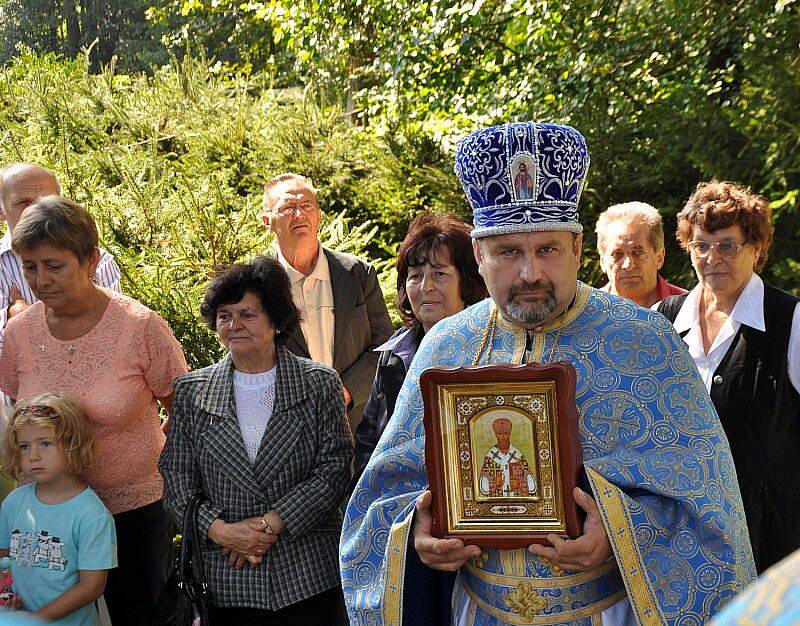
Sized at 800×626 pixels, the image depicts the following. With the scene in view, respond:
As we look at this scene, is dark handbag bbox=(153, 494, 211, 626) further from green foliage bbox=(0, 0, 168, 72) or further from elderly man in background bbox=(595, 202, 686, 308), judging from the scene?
green foliage bbox=(0, 0, 168, 72)

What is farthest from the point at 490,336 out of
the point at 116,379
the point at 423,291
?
the point at 116,379

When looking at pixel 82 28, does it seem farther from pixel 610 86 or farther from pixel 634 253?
pixel 634 253

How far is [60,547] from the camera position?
14.5 feet

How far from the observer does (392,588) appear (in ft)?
10.2

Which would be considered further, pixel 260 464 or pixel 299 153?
pixel 299 153

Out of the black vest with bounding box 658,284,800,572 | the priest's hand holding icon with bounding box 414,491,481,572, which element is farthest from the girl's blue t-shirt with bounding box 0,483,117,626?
the black vest with bounding box 658,284,800,572

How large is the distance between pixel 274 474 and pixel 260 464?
0.21ft

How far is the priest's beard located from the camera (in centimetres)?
304

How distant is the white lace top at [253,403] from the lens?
4418mm

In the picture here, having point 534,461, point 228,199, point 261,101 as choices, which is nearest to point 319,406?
point 534,461

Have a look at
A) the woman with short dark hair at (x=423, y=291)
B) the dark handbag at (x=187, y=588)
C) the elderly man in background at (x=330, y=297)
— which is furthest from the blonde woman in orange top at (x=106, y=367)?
the elderly man in background at (x=330, y=297)

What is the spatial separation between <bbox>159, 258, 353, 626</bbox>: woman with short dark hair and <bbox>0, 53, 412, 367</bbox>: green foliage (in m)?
3.46

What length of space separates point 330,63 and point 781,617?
13.9 meters

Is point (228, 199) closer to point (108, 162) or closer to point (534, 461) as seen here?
point (108, 162)
